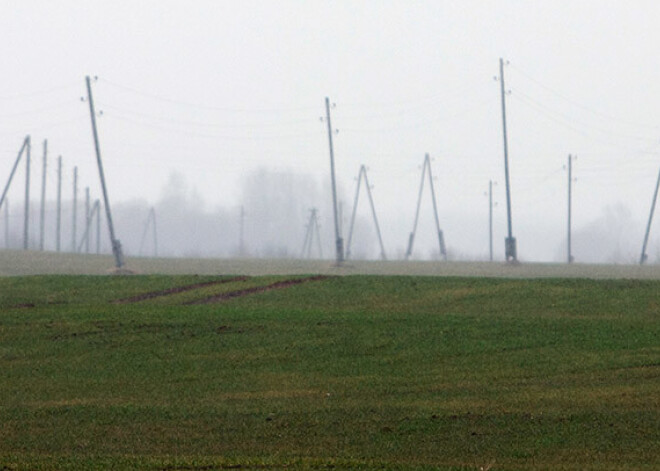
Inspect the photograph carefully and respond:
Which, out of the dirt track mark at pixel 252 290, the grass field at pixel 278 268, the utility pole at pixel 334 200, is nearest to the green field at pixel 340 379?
the dirt track mark at pixel 252 290

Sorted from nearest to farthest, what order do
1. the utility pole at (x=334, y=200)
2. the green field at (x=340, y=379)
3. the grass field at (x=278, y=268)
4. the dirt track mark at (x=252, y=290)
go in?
the green field at (x=340, y=379), the dirt track mark at (x=252, y=290), the grass field at (x=278, y=268), the utility pole at (x=334, y=200)

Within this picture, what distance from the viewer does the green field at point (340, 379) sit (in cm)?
1445

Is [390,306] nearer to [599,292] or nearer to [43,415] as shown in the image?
[599,292]

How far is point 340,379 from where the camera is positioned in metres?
20.5

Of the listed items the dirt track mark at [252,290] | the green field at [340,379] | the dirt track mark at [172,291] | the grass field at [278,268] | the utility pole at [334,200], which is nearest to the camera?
the green field at [340,379]

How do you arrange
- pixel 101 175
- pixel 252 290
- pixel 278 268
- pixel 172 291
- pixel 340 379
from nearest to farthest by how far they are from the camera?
pixel 340 379, pixel 252 290, pixel 172 291, pixel 101 175, pixel 278 268

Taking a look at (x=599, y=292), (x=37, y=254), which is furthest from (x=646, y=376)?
(x=37, y=254)

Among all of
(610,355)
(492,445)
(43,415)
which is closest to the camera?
(492,445)

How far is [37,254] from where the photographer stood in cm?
6819

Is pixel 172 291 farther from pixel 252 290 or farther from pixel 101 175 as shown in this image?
pixel 101 175

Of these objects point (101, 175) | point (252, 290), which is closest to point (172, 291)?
point (252, 290)

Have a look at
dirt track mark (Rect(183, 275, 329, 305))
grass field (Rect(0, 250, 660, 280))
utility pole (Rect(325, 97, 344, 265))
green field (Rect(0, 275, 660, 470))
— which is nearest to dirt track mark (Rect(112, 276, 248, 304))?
green field (Rect(0, 275, 660, 470))

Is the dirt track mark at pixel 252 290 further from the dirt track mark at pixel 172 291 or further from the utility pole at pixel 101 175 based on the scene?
the utility pole at pixel 101 175

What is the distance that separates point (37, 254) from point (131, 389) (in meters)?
49.7
